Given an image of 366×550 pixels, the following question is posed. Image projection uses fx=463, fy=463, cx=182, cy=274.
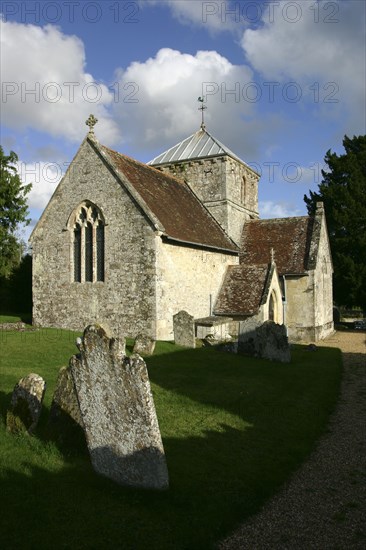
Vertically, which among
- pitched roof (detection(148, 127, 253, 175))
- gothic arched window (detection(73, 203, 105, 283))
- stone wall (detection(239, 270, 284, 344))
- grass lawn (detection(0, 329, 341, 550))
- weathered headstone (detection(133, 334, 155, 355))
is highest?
pitched roof (detection(148, 127, 253, 175))

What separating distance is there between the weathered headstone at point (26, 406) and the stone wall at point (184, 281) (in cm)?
967

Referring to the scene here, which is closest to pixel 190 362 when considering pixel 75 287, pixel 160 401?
pixel 160 401

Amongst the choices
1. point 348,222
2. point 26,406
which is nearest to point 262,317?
point 26,406

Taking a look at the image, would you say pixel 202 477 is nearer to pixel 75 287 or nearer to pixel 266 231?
pixel 75 287

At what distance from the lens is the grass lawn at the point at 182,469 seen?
4809 millimetres

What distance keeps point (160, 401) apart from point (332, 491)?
14.3 ft

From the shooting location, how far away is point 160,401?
971 cm

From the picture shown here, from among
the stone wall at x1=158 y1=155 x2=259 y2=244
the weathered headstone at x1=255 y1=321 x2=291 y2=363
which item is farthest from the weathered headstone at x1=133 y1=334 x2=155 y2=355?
the stone wall at x1=158 y1=155 x2=259 y2=244

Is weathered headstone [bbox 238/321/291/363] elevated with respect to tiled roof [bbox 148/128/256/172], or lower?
lower

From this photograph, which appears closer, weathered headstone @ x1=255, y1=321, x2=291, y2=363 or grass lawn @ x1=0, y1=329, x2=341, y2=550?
grass lawn @ x1=0, y1=329, x2=341, y2=550

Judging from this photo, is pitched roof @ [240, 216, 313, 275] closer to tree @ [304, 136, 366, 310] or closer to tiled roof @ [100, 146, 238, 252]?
tiled roof @ [100, 146, 238, 252]

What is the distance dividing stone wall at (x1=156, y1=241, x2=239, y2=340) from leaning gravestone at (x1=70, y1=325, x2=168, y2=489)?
1080 centimetres

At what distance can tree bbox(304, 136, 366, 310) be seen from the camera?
1325 inches

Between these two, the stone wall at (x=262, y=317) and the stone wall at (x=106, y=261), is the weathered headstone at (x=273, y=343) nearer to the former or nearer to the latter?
the stone wall at (x=262, y=317)
